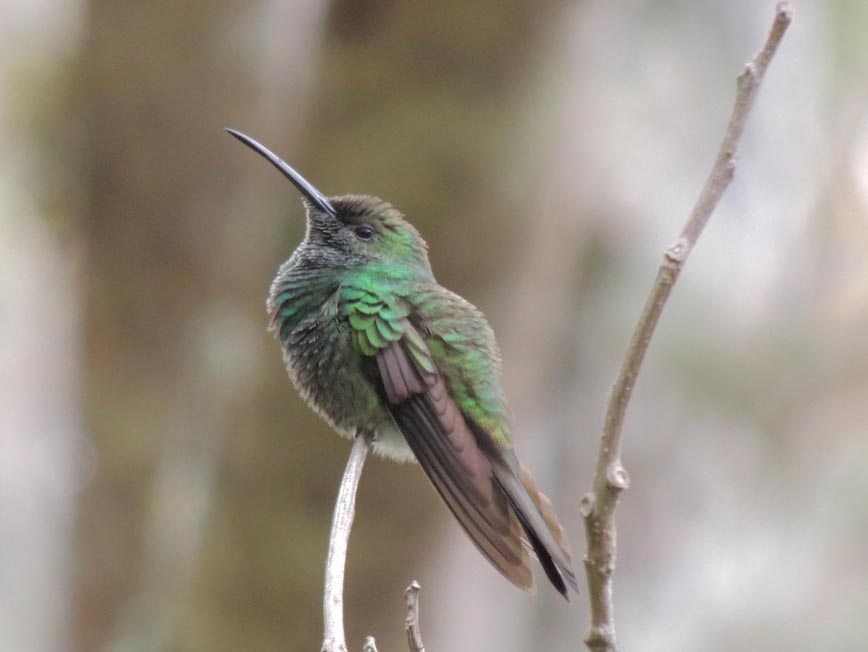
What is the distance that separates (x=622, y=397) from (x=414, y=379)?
1.02 metres

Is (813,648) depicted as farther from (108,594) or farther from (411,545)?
(108,594)

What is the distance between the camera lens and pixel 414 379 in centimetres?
262

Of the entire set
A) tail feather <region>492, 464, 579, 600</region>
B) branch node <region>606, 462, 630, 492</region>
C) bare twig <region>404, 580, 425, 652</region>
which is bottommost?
bare twig <region>404, 580, 425, 652</region>

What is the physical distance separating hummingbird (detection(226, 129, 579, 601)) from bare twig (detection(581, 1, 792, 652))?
2.12 feet

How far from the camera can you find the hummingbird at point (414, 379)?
2.47 metres

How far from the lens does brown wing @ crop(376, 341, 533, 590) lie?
240cm

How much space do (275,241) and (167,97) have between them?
78 centimetres

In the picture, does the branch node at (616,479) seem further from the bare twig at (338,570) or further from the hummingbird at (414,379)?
the hummingbird at (414,379)

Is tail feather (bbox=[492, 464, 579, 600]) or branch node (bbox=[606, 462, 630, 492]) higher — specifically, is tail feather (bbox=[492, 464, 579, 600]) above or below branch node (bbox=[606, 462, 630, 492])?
below

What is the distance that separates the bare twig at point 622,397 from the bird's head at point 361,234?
137 cm

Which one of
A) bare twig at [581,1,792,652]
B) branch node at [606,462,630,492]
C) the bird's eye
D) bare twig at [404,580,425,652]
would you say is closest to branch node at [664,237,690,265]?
bare twig at [581,1,792,652]

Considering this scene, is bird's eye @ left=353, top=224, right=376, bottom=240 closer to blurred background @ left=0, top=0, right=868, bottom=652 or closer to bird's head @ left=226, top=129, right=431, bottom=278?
bird's head @ left=226, top=129, right=431, bottom=278

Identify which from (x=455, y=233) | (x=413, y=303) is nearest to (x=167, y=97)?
(x=455, y=233)

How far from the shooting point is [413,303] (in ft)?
9.24
